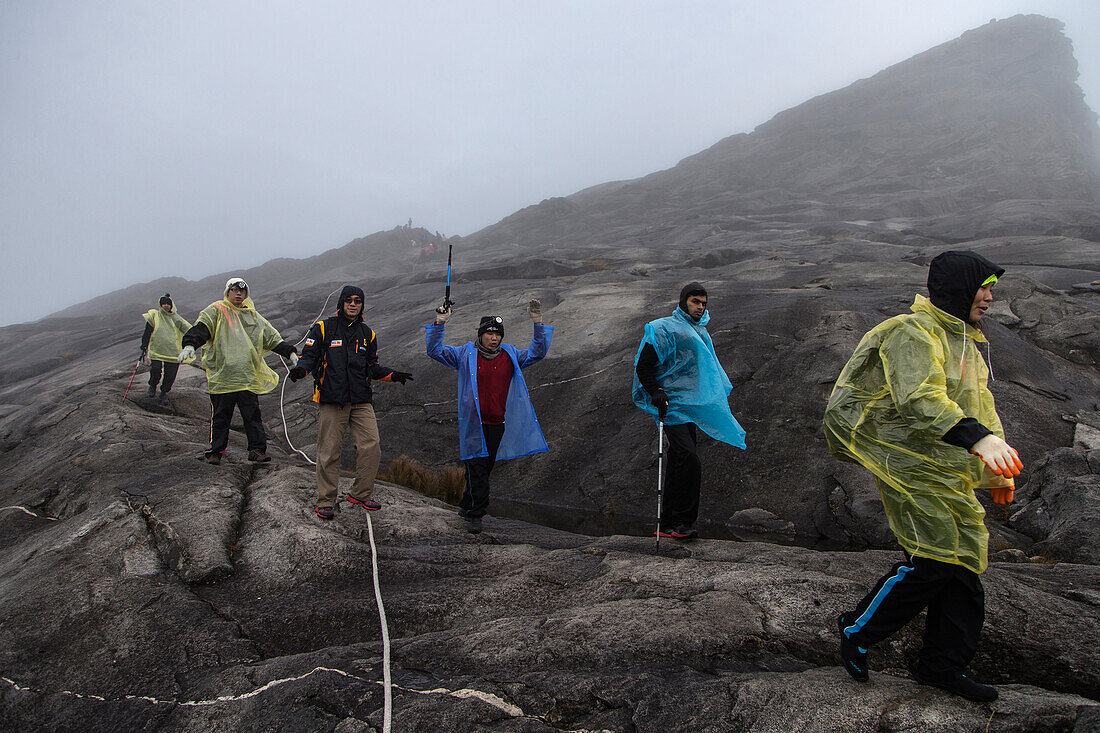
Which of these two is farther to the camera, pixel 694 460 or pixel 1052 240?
pixel 1052 240

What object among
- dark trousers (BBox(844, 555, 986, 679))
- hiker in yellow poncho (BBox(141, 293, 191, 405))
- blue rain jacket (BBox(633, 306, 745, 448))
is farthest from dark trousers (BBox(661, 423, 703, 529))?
hiker in yellow poncho (BBox(141, 293, 191, 405))

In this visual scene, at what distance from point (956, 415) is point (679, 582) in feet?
8.89

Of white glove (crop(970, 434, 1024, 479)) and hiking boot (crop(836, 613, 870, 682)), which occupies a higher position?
white glove (crop(970, 434, 1024, 479))

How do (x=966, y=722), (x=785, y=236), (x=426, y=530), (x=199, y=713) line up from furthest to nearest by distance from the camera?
(x=785, y=236)
(x=426, y=530)
(x=199, y=713)
(x=966, y=722)

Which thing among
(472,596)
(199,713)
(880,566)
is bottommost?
(880,566)

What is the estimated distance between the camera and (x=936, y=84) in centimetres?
7056

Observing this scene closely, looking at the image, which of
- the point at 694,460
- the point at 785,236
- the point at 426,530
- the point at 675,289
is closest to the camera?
the point at 694,460

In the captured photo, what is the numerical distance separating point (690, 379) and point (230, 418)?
6.20 m

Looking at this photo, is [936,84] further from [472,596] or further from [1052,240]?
[472,596]

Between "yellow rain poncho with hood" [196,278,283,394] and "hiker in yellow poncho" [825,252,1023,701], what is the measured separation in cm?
770

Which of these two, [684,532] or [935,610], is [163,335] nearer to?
[684,532]

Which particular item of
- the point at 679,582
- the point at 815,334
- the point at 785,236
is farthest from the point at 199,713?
the point at 785,236

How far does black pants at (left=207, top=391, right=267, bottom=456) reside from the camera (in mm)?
8062

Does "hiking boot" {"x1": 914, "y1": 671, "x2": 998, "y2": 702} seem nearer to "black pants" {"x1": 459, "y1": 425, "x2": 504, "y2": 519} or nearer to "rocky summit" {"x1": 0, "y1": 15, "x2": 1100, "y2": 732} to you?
"rocky summit" {"x1": 0, "y1": 15, "x2": 1100, "y2": 732}
